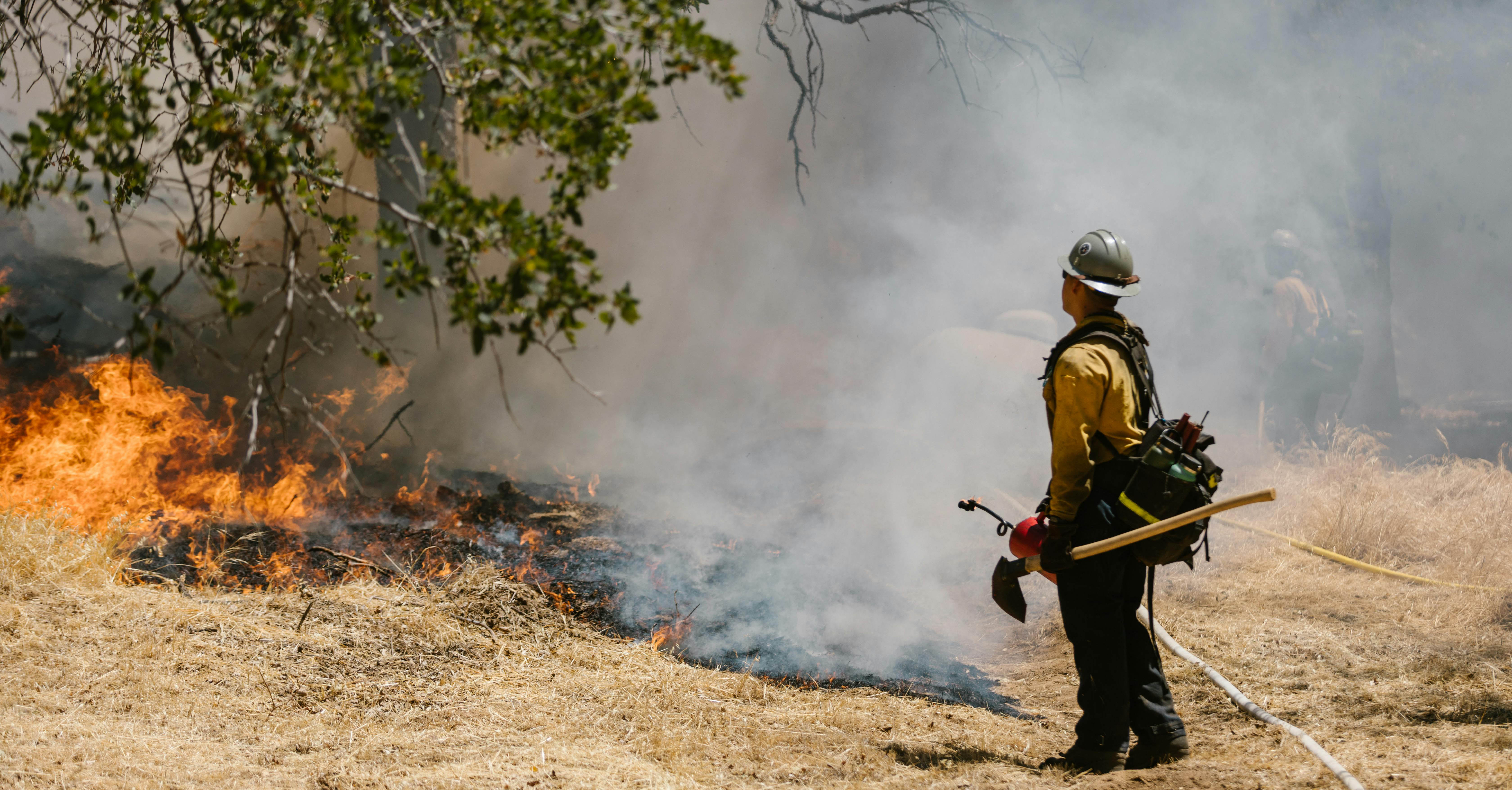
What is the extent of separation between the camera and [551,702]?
348 cm

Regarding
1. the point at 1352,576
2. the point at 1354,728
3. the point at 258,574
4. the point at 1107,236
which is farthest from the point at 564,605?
the point at 1352,576

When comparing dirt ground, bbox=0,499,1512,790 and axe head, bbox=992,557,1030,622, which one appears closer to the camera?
dirt ground, bbox=0,499,1512,790

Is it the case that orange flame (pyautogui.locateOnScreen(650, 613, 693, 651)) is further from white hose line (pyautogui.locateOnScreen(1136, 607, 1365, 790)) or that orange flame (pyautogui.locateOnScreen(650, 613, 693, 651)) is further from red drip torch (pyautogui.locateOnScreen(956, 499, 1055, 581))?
white hose line (pyautogui.locateOnScreen(1136, 607, 1365, 790))

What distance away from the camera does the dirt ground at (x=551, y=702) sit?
2697 mm

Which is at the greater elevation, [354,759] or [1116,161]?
[1116,161]

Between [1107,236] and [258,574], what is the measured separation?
4656 mm

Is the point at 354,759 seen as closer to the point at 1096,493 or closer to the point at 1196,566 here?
the point at 1096,493

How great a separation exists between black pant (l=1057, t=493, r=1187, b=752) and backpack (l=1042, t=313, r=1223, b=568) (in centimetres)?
7

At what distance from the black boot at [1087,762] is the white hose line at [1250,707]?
50cm

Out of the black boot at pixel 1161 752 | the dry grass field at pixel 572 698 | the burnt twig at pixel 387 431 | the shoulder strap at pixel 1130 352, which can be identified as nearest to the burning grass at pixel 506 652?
the dry grass field at pixel 572 698

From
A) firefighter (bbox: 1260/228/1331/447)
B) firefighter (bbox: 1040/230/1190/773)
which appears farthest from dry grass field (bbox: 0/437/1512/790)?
firefighter (bbox: 1260/228/1331/447)

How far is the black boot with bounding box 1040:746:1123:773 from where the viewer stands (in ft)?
9.54

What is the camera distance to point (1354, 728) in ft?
10.6

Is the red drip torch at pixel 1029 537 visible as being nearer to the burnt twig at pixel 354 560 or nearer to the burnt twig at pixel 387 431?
the burnt twig at pixel 354 560
